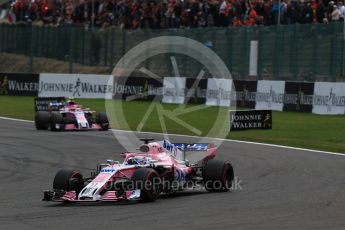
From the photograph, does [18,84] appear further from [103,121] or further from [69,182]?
[69,182]

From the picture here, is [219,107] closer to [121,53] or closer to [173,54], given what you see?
[173,54]

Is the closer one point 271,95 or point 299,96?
point 299,96

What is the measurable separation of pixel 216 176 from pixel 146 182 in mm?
1732

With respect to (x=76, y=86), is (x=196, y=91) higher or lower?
higher

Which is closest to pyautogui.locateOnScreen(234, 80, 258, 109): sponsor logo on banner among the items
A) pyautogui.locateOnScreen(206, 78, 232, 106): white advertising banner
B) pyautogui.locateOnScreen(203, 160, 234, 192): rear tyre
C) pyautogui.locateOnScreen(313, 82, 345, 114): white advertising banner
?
pyautogui.locateOnScreen(206, 78, 232, 106): white advertising banner

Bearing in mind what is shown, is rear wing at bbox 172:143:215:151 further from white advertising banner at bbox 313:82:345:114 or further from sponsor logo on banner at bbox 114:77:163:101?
sponsor logo on banner at bbox 114:77:163:101

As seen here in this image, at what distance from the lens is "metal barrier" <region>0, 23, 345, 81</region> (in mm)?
33000

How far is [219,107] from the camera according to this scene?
34.6 m

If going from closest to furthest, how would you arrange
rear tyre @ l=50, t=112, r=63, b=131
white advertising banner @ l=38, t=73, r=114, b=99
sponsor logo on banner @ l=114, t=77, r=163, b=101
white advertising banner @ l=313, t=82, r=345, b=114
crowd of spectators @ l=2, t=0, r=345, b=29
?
rear tyre @ l=50, t=112, r=63, b=131, white advertising banner @ l=313, t=82, r=345, b=114, crowd of spectators @ l=2, t=0, r=345, b=29, sponsor logo on banner @ l=114, t=77, r=163, b=101, white advertising banner @ l=38, t=73, r=114, b=99

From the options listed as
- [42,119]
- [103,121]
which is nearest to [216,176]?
[103,121]

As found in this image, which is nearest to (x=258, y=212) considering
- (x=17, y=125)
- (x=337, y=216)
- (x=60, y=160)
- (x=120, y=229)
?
(x=337, y=216)

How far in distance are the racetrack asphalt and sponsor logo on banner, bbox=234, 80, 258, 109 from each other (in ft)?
43.7

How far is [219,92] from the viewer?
35500 mm

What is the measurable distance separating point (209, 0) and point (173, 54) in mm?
3260
